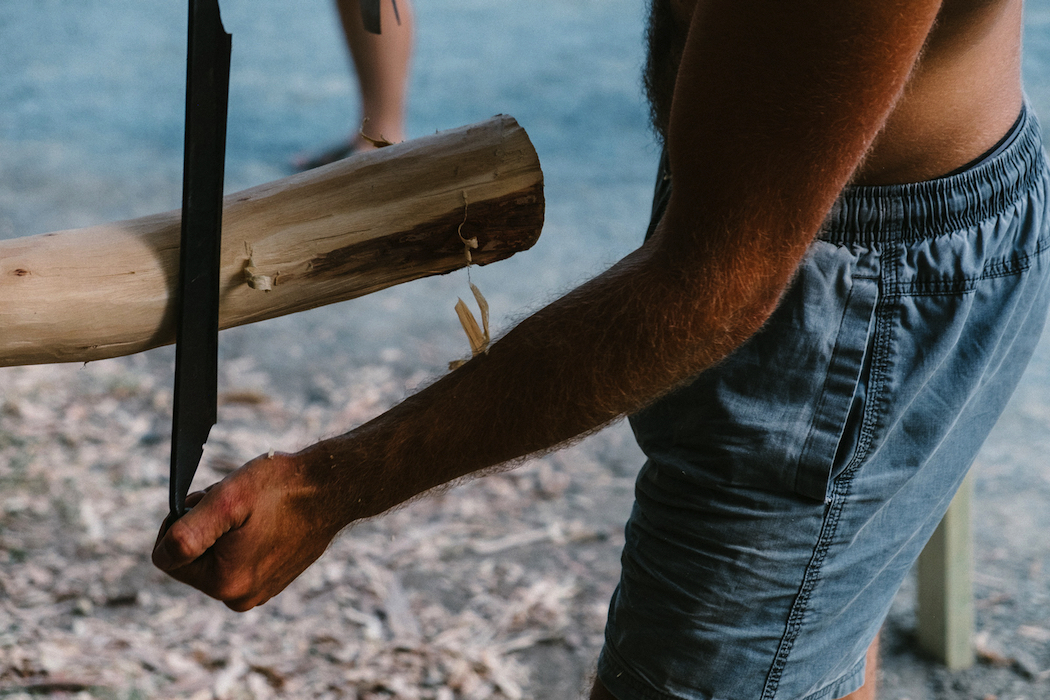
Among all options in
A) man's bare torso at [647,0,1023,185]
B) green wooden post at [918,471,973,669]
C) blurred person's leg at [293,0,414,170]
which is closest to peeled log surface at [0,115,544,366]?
man's bare torso at [647,0,1023,185]

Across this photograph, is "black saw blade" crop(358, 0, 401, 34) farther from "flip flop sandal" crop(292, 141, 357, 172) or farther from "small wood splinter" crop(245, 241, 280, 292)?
"flip flop sandal" crop(292, 141, 357, 172)

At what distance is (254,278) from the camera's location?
0.93m

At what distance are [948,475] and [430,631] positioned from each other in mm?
1353

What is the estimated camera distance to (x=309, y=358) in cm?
321

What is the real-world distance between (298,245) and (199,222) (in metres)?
0.10

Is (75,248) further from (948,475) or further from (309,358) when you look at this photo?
(309,358)

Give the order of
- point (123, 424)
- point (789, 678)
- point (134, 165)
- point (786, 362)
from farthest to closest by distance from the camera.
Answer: point (134, 165) < point (123, 424) < point (789, 678) < point (786, 362)

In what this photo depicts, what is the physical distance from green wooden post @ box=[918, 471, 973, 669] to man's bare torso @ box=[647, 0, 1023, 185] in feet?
3.31

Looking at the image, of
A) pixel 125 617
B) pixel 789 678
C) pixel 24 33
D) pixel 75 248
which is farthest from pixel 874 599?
pixel 24 33

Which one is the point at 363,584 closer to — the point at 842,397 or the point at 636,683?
the point at 636,683

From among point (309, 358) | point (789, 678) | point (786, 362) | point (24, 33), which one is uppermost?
point (786, 362)

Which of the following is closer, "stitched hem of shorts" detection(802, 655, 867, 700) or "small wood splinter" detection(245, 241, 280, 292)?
"small wood splinter" detection(245, 241, 280, 292)

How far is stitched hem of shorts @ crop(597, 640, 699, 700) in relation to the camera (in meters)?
1.11

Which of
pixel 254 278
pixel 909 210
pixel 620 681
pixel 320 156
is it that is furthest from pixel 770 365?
pixel 320 156
